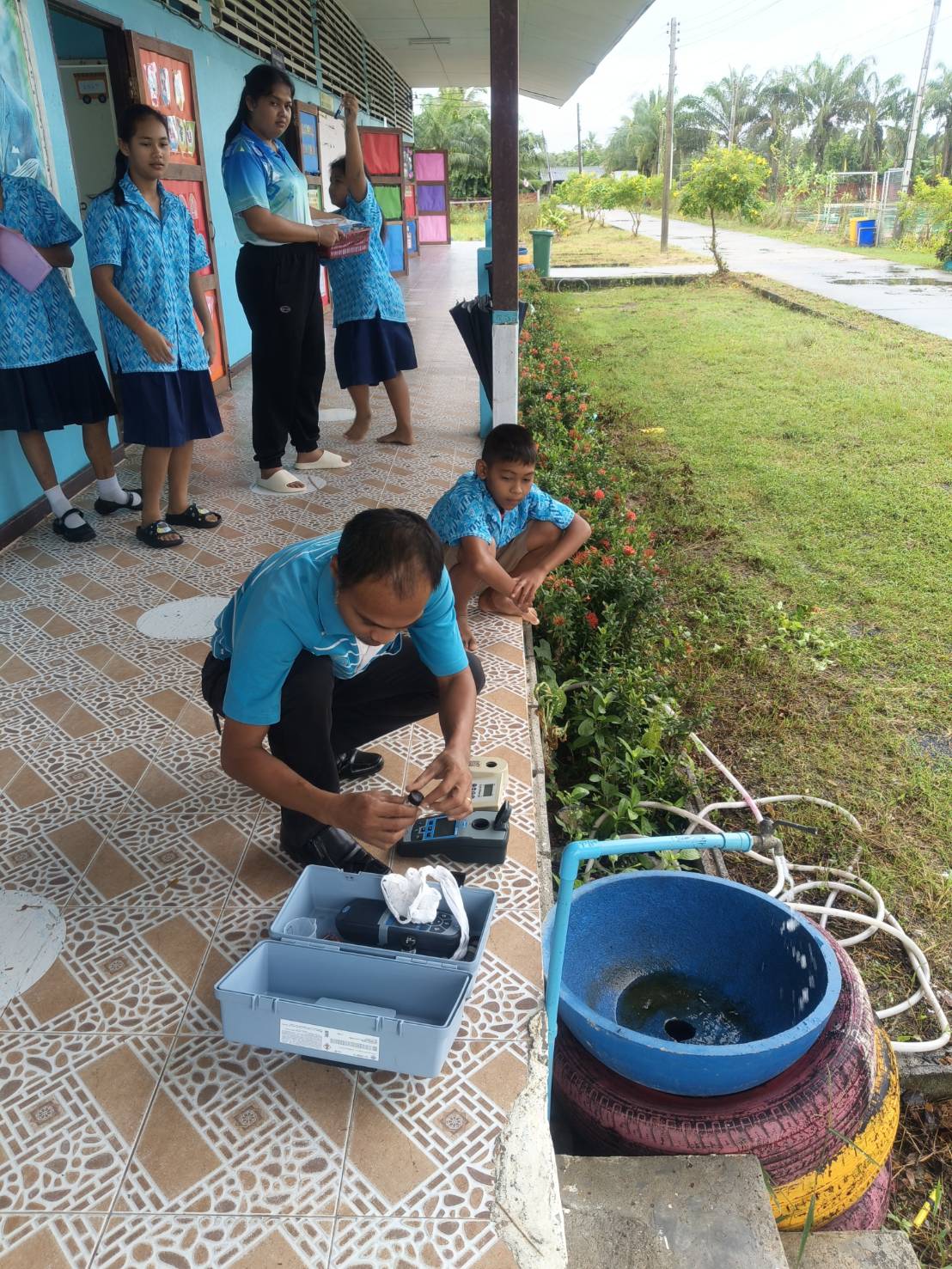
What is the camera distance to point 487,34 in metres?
12.3

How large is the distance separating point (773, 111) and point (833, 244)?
30.9m

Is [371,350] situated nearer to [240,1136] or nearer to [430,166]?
[240,1136]

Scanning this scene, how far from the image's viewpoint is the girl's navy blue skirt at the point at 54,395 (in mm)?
3613

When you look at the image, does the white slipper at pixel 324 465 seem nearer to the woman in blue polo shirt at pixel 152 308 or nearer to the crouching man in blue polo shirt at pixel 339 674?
the woman in blue polo shirt at pixel 152 308

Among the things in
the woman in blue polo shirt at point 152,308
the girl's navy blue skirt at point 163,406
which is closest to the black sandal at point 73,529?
the woman in blue polo shirt at point 152,308

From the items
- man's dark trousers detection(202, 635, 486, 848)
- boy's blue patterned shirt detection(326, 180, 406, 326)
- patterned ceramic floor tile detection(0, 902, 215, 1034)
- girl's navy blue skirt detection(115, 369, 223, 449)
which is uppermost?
boy's blue patterned shirt detection(326, 180, 406, 326)

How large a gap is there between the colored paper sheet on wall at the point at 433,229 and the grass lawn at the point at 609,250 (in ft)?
8.33

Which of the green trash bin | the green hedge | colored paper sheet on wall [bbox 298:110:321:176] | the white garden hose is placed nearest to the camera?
the white garden hose

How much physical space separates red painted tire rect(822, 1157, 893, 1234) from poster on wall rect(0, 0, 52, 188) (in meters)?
4.24

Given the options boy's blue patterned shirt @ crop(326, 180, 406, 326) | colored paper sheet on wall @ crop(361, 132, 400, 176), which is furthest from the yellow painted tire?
colored paper sheet on wall @ crop(361, 132, 400, 176)

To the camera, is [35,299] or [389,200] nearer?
Result: [35,299]

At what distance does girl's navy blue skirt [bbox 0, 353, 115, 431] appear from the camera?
3613 mm

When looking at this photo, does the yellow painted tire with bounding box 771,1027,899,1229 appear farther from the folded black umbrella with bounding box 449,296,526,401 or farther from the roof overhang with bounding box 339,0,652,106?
the roof overhang with bounding box 339,0,652,106

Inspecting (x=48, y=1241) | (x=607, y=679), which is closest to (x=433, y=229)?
(x=607, y=679)
